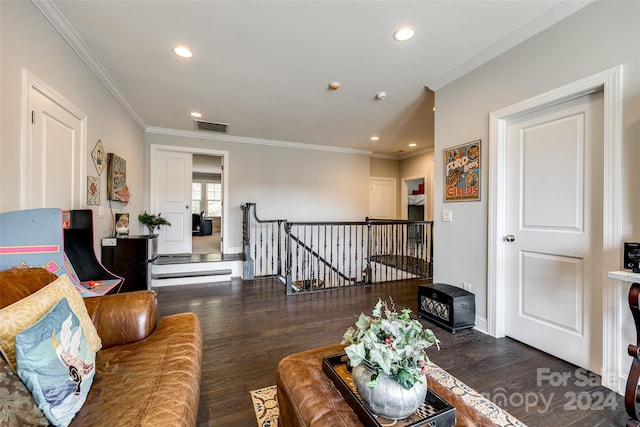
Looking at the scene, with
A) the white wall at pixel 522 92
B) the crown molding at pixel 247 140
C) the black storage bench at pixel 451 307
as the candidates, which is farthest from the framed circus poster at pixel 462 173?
the crown molding at pixel 247 140

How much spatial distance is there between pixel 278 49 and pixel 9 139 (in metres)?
2.02

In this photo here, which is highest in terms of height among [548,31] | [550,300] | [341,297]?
[548,31]

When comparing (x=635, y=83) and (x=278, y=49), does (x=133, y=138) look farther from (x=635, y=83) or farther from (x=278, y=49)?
(x=635, y=83)

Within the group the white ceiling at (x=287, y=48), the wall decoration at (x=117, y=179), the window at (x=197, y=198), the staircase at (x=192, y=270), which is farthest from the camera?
the window at (x=197, y=198)

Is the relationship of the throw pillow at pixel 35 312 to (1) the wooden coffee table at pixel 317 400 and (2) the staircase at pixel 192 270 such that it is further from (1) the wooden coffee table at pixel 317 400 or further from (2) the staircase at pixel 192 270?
(2) the staircase at pixel 192 270

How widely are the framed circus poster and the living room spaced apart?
0.07 m

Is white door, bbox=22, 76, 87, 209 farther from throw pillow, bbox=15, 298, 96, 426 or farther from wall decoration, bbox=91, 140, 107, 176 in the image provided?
throw pillow, bbox=15, 298, 96, 426

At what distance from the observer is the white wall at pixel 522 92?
1605 millimetres

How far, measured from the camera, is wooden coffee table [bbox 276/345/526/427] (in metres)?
0.89

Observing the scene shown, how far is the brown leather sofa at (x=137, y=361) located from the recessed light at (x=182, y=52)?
206cm

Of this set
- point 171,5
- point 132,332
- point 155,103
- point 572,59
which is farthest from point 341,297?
point 155,103

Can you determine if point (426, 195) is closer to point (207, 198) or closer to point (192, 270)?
point (192, 270)

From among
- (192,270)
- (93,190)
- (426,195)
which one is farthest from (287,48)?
(426,195)

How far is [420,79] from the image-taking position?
288 cm
